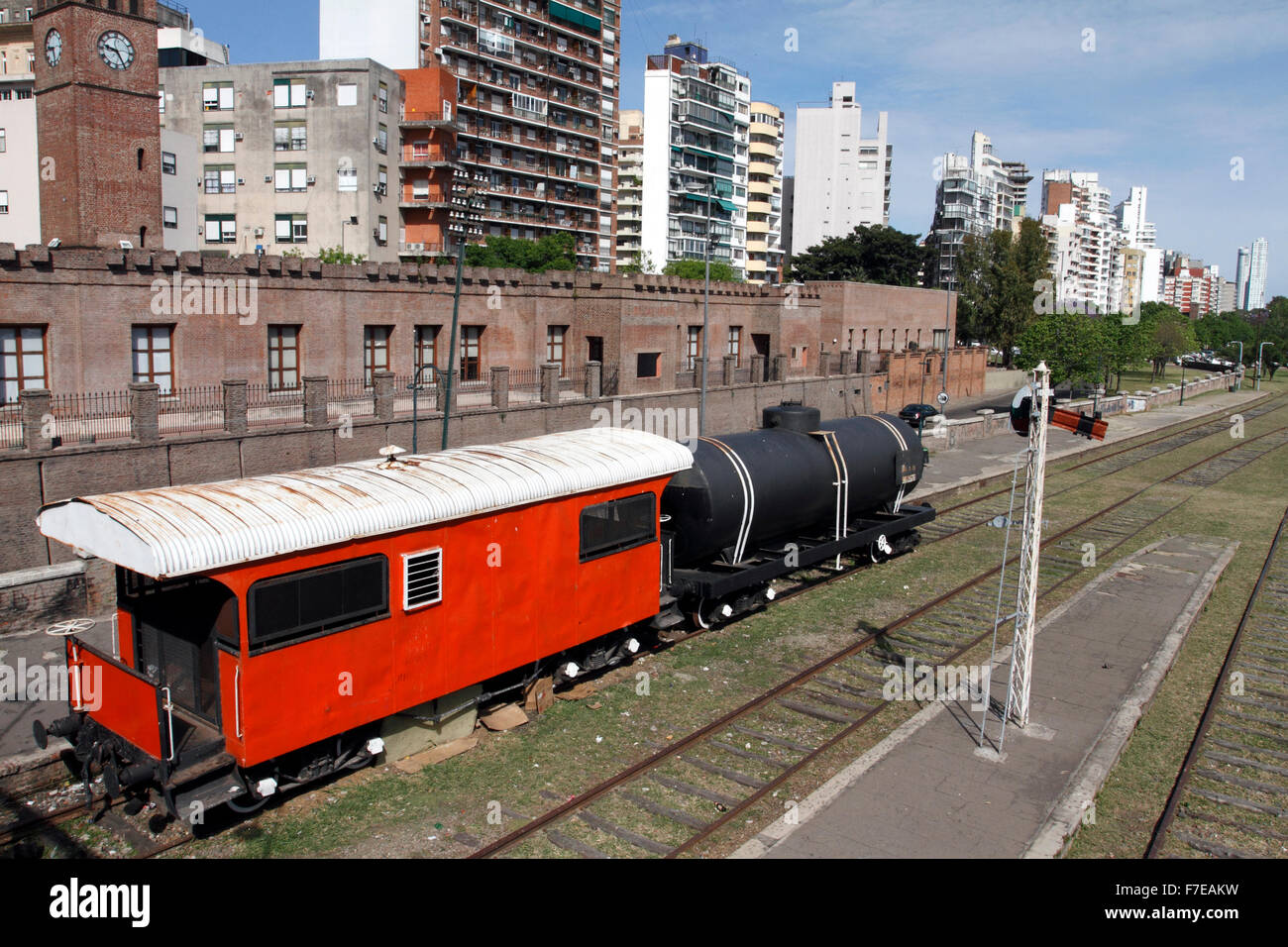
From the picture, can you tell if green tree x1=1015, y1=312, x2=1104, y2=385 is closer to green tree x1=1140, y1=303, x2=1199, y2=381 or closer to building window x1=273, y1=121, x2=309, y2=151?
green tree x1=1140, y1=303, x2=1199, y2=381

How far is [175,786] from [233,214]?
2221 inches

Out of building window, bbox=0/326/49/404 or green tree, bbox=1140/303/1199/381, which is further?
green tree, bbox=1140/303/1199/381

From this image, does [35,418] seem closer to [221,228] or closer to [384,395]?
[384,395]

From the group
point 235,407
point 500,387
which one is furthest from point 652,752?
point 500,387

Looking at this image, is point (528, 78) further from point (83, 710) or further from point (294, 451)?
point (83, 710)

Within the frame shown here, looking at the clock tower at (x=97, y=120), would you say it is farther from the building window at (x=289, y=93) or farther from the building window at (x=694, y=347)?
the building window at (x=289, y=93)

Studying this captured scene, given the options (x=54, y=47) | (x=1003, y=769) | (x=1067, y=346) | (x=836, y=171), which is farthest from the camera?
(x=836, y=171)

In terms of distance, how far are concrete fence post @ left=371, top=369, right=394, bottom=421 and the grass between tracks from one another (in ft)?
41.8

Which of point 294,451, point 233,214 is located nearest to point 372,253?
point 233,214

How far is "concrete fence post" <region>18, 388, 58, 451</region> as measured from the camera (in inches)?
722

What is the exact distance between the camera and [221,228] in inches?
2285

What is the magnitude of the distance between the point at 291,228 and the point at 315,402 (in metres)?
39.0

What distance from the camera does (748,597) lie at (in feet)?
55.8

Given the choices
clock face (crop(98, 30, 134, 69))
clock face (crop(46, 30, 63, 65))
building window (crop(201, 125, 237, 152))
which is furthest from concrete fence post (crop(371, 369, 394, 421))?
building window (crop(201, 125, 237, 152))
